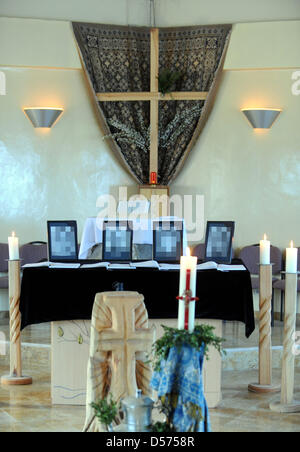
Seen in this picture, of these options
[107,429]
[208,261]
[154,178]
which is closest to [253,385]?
[208,261]

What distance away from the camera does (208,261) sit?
607 cm

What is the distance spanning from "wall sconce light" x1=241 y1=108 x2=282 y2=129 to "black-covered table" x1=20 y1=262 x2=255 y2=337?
3.75 m

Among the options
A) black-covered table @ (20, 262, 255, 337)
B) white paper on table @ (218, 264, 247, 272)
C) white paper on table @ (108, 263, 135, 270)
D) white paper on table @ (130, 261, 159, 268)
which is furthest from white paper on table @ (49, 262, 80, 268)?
white paper on table @ (218, 264, 247, 272)

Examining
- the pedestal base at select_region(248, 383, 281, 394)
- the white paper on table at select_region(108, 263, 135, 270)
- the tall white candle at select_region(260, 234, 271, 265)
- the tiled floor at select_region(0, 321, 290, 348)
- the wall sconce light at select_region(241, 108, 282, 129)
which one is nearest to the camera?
the white paper on table at select_region(108, 263, 135, 270)

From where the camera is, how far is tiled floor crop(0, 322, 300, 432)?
16.7 feet

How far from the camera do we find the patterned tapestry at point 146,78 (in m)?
9.00

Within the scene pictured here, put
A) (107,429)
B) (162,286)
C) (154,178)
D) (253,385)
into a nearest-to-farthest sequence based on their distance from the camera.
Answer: (107,429) < (162,286) < (253,385) < (154,178)

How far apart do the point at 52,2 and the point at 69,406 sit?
536cm

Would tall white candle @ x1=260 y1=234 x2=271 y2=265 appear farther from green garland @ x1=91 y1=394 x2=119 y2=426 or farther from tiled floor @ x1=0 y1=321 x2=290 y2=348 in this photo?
green garland @ x1=91 y1=394 x2=119 y2=426

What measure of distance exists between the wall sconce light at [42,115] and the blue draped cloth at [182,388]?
20.5 feet

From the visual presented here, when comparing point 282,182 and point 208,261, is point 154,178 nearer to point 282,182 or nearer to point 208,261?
Result: point 282,182

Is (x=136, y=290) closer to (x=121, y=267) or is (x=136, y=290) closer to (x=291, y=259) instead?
(x=121, y=267)

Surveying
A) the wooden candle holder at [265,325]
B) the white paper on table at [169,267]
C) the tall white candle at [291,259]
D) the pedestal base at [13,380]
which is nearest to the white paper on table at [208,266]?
the white paper on table at [169,267]

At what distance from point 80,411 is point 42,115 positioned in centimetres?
445
